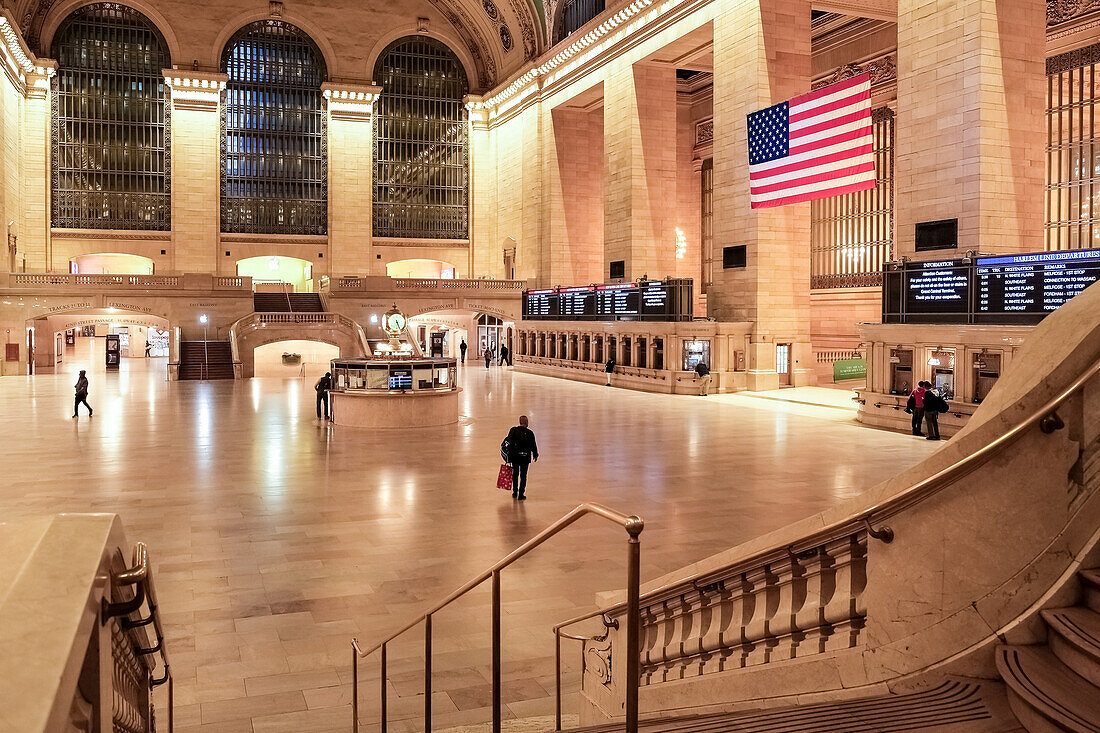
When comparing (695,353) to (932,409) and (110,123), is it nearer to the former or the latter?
(932,409)

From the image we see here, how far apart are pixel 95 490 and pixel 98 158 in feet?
109

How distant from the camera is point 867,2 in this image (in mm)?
24891

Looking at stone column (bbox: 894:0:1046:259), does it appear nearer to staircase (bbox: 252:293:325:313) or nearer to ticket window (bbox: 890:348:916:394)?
ticket window (bbox: 890:348:916:394)

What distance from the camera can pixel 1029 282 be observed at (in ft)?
48.2

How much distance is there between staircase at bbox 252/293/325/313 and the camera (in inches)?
1399

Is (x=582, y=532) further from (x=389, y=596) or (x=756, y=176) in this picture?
(x=756, y=176)

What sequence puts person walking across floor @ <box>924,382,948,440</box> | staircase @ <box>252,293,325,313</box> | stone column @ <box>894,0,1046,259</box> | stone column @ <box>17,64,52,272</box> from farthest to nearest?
stone column @ <box>17,64,52,272</box> < staircase @ <box>252,293,325,313</box> < stone column @ <box>894,0,1046,259</box> < person walking across floor @ <box>924,382,948,440</box>

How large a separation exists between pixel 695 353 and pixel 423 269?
24271 mm

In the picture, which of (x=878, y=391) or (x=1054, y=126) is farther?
(x=1054, y=126)

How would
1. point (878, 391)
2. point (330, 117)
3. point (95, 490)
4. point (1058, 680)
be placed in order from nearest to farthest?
point (1058, 680) → point (95, 490) → point (878, 391) → point (330, 117)

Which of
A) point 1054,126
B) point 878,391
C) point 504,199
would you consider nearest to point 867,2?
point 1054,126

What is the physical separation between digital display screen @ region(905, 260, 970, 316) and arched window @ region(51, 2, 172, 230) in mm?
33725

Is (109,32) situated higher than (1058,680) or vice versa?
(109,32)

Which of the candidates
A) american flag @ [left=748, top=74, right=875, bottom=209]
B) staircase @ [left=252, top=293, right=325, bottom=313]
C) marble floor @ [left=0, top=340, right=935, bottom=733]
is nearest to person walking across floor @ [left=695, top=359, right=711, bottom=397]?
marble floor @ [left=0, top=340, right=935, bottom=733]
